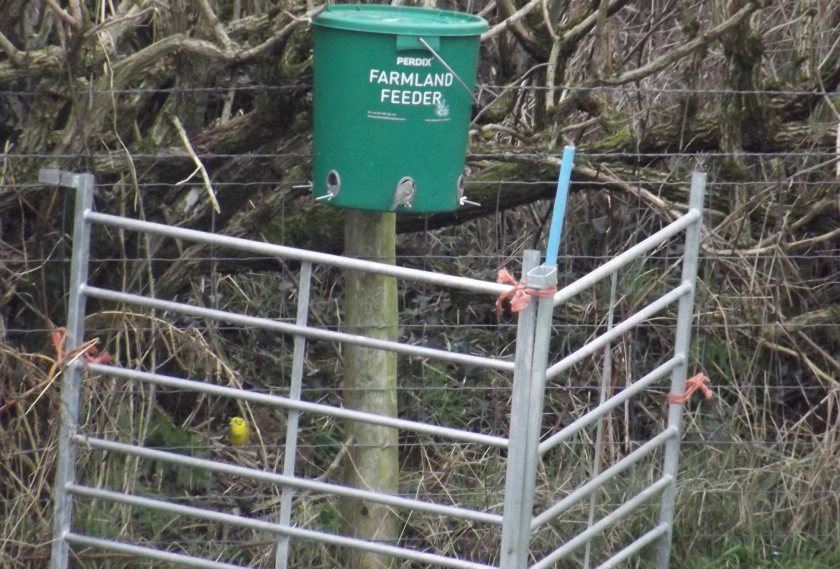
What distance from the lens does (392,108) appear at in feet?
12.4

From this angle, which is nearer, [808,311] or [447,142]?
[447,142]

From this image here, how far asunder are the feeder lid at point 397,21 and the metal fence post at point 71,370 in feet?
2.91

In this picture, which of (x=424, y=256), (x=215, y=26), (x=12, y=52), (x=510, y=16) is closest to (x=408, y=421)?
(x=424, y=256)

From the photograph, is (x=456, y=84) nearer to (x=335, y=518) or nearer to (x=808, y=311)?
(x=335, y=518)

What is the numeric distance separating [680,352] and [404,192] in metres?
1.07

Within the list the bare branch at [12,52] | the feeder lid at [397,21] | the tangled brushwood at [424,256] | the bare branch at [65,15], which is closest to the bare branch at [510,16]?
the tangled brushwood at [424,256]

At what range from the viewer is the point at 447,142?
12.7ft

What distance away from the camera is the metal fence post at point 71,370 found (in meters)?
3.80

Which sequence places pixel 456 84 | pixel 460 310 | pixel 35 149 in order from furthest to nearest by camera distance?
pixel 460 310 → pixel 35 149 → pixel 456 84

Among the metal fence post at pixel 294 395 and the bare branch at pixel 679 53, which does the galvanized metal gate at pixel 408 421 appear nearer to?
the metal fence post at pixel 294 395

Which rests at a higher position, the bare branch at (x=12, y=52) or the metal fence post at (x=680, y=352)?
the bare branch at (x=12, y=52)

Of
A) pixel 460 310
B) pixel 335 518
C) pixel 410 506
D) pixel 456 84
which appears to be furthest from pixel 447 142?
pixel 460 310

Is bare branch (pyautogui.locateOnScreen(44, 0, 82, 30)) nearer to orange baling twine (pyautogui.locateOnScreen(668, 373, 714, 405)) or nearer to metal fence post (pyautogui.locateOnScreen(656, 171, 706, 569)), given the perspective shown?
metal fence post (pyautogui.locateOnScreen(656, 171, 706, 569))

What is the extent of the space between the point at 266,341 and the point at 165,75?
158 cm
